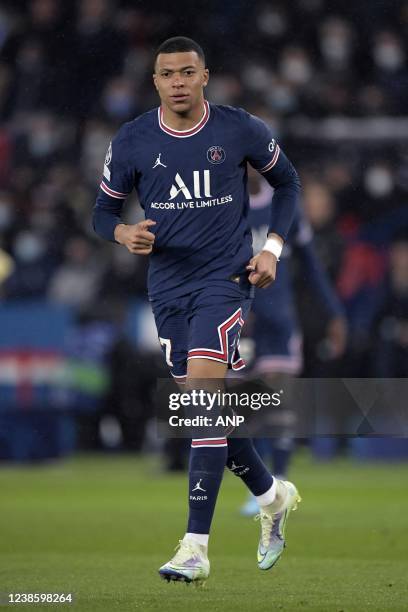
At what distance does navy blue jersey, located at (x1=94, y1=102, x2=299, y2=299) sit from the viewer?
573 cm

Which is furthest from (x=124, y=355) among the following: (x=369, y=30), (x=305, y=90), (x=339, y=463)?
(x=369, y=30)

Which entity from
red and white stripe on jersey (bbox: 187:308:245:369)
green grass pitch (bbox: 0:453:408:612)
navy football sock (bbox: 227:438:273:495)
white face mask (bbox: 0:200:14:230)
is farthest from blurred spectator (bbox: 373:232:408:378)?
red and white stripe on jersey (bbox: 187:308:245:369)

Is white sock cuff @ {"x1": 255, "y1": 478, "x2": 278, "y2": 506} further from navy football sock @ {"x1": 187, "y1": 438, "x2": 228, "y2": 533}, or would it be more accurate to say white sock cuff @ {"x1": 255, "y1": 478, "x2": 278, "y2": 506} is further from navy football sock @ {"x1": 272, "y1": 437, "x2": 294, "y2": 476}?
navy football sock @ {"x1": 272, "y1": 437, "x2": 294, "y2": 476}

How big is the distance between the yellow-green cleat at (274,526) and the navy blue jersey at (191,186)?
1047mm

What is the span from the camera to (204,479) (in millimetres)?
5473

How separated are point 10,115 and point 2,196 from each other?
0.96 m

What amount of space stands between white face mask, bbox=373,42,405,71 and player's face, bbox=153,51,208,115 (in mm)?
8977

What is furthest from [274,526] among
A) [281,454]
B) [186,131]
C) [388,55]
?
[388,55]

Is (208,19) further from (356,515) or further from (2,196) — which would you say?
(356,515)

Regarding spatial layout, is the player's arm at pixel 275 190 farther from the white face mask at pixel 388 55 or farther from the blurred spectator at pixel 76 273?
the blurred spectator at pixel 76 273

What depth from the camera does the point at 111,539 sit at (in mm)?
7355

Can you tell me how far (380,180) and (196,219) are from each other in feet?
25.8

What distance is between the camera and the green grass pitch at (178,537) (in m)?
5.18

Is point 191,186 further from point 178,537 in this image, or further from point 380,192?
point 380,192
